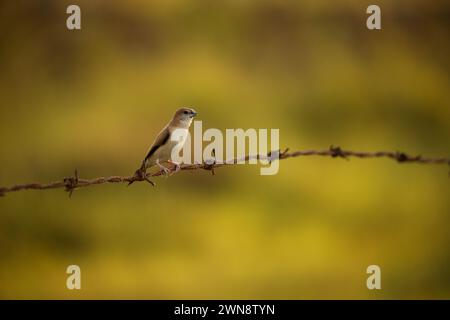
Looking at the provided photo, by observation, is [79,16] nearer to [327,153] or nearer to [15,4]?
[15,4]

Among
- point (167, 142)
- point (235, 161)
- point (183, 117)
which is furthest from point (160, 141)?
point (235, 161)

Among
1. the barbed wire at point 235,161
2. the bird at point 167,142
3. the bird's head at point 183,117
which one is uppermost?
the bird's head at point 183,117

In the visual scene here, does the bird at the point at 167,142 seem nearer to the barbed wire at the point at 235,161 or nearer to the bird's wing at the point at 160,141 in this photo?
the bird's wing at the point at 160,141

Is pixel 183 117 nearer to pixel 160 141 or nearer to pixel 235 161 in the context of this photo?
pixel 160 141

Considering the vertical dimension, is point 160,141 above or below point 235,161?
above

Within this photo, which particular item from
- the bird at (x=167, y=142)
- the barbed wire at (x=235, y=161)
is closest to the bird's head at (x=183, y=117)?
the bird at (x=167, y=142)

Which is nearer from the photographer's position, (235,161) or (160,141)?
(235,161)

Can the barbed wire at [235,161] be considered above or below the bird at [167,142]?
below

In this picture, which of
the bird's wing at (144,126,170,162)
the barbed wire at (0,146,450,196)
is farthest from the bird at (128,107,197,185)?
the barbed wire at (0,146,450,196)

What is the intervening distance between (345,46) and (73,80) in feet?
8.99

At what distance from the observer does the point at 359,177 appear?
21.1 ft

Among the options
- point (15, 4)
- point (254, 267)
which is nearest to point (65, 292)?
point (254, 267)

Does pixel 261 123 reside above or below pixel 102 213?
above

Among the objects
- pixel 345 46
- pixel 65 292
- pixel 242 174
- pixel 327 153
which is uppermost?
pixel 345 46
